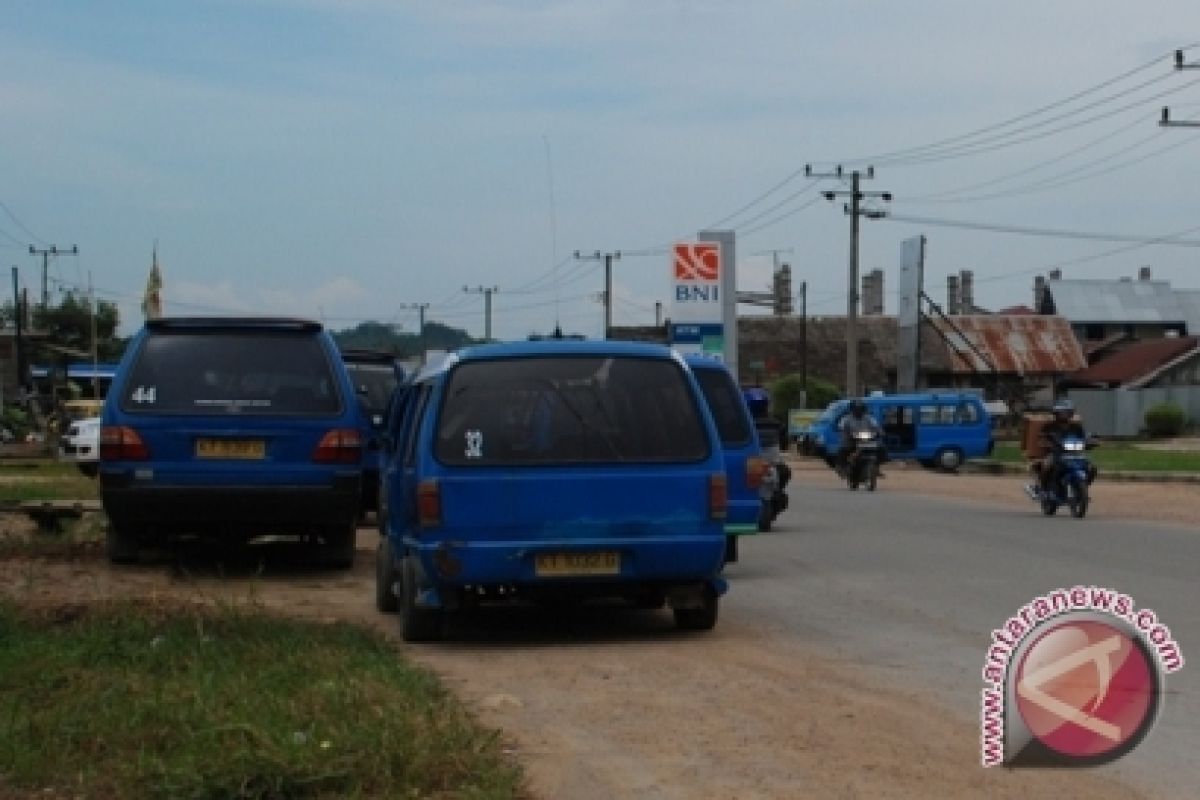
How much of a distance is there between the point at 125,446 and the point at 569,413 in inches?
166

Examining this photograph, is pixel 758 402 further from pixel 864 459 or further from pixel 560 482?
pixel 864 459

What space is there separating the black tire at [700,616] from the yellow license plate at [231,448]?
3.78 meters

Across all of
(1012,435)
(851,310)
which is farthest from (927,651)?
(1012,435)

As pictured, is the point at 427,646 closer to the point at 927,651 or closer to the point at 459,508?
the point at 459,508

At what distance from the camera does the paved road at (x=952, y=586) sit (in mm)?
8562

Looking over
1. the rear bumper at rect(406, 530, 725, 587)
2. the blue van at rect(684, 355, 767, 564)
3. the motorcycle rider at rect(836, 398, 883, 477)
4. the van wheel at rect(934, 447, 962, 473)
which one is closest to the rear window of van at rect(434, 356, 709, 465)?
the rear bumper at rect(406, 530, 725, 587)

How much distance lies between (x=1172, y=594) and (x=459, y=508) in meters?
5.95

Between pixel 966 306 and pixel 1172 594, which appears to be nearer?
pixel 1172 594

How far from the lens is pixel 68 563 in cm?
1422

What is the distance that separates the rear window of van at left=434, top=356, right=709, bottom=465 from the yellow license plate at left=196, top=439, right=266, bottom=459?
10.7 feet

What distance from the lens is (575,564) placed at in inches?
392

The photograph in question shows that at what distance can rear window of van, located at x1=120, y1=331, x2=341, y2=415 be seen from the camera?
42.5 feet

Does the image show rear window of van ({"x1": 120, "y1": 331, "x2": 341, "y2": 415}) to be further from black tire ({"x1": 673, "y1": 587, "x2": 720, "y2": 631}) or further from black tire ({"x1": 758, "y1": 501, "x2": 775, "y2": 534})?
black tire ({"x1": 758, "y1": 501, "x2": 775, "y2": 534})

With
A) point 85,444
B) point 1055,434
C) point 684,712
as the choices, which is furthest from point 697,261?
point 684,712
